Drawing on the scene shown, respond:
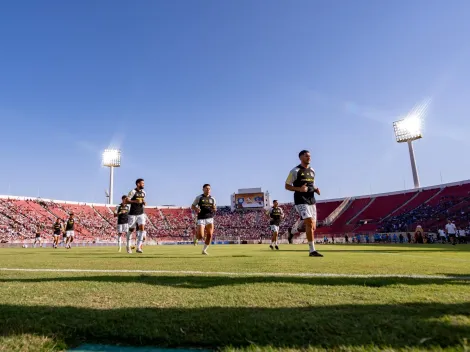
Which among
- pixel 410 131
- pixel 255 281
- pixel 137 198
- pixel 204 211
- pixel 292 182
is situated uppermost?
pixel 410 131

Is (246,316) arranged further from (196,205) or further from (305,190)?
(196,205)

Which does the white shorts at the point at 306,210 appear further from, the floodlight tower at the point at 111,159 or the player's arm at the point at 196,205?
the floodlight tower at the point at 111,159

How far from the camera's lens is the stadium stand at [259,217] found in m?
43.5

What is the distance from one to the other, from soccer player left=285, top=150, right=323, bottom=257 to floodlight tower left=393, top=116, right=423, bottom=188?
63.8m

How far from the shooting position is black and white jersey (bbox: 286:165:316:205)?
24.5ft

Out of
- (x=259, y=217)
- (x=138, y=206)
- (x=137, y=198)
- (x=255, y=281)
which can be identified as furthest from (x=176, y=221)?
(x=255, y=281)

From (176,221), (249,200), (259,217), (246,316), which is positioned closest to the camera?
(246,316)

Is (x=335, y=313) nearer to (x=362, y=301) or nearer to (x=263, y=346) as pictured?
(x=362, y=301)

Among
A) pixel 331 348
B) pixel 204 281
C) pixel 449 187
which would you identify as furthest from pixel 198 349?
pixel 449 187

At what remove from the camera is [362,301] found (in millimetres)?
2559

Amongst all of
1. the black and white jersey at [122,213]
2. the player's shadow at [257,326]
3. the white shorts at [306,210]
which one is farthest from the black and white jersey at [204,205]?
the player's shadow at [257,326]

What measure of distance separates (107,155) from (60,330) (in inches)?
3201

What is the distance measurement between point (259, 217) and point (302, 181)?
62.8 metres

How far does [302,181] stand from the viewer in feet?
24.7
